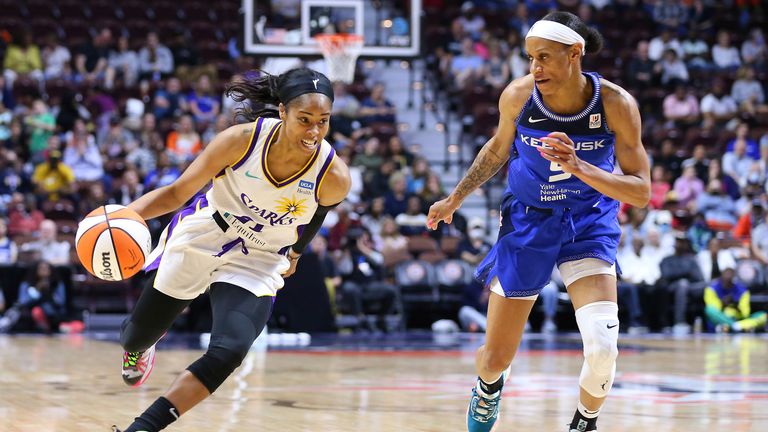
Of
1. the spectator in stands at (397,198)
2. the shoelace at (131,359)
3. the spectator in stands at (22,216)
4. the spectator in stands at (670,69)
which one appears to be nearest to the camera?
the shoelace at (131,359)

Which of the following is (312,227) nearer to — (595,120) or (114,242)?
(114,242)

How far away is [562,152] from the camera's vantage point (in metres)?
4.44

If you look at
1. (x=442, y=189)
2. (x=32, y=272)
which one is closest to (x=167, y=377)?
(x=32, y=272)

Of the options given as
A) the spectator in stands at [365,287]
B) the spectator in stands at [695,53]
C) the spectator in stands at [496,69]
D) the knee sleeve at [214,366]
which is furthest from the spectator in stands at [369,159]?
the knee sleeve at [214,366]

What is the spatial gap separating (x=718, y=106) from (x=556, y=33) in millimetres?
14483

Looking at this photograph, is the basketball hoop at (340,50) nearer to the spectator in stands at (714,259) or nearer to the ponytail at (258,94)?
the spectator in stands at (714,259)

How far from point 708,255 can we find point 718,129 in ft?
12.3

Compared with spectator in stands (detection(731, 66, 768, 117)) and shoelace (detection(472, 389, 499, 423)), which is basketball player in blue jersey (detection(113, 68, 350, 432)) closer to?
shoelace (detection(472, 389, 499, 423))

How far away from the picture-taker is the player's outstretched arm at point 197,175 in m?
4.70

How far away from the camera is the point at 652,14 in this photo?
20781mm

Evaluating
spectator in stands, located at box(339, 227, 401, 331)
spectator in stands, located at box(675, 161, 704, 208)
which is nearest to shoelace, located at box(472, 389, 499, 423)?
spectator in stands, located at box(339, 227, 401, 331)

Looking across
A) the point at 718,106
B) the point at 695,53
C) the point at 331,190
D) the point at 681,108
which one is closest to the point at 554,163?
the point at 331,190

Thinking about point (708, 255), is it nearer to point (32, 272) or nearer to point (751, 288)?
point (751, 288)

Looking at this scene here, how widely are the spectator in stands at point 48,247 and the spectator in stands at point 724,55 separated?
39.9 ft
